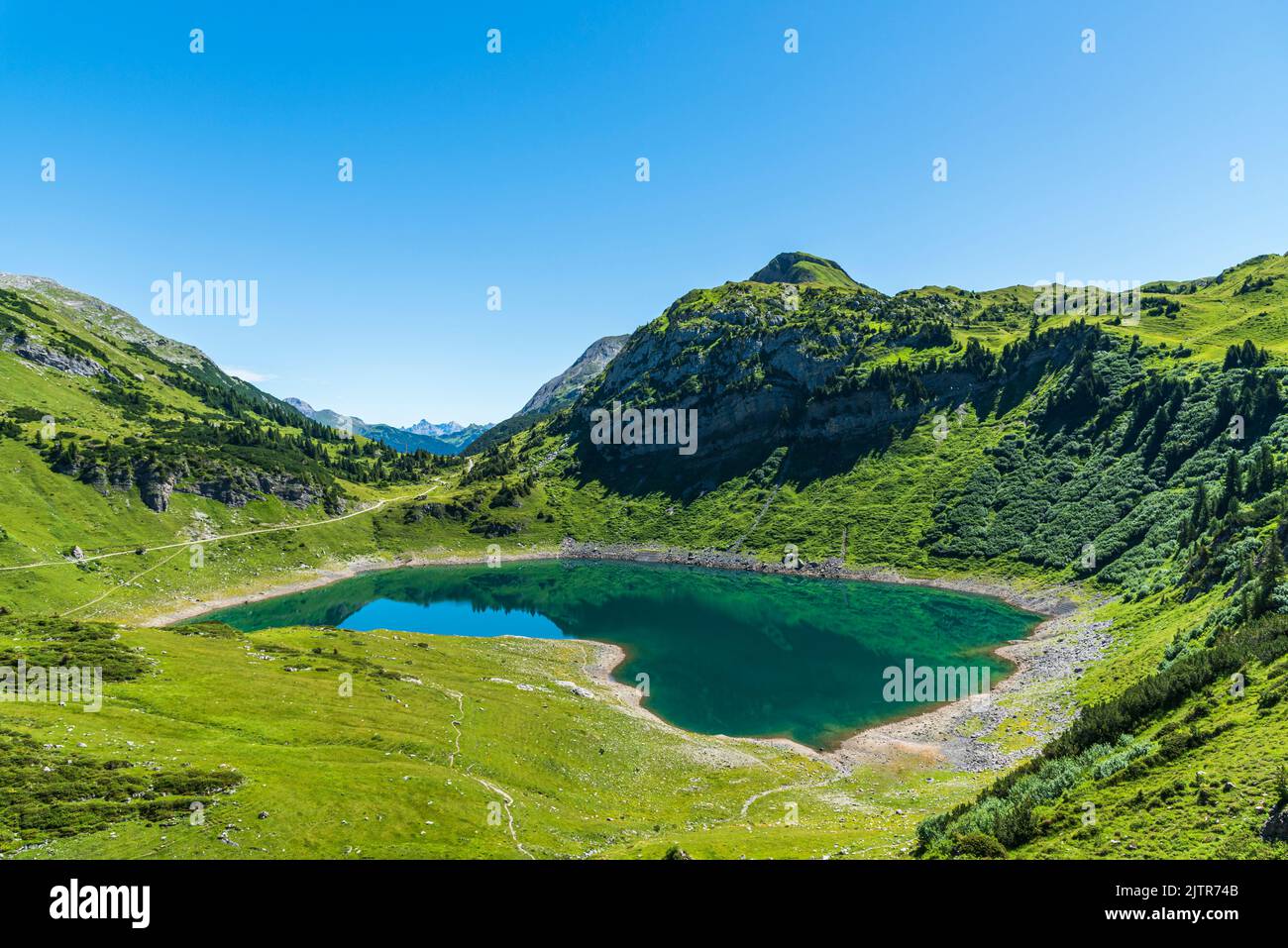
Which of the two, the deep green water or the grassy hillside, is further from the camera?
the deep green water
